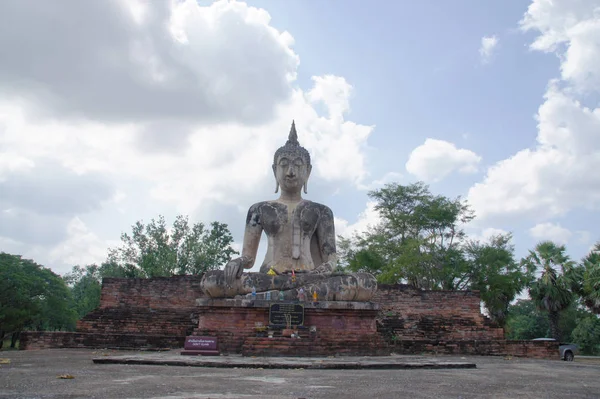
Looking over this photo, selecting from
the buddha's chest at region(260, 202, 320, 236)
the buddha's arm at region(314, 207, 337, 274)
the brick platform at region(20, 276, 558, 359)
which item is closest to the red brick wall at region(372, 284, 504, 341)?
the brick platform at region(20, 276, 558, 359)

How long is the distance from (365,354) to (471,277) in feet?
63.9

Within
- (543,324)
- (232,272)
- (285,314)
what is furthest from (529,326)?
(285,314)

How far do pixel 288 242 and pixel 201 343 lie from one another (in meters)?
3.69

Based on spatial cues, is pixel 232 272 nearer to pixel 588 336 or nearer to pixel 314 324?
pixel 314 324

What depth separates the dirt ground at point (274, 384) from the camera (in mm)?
3885

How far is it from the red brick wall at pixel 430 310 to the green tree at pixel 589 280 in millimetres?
7892

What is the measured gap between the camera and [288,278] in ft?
31.6

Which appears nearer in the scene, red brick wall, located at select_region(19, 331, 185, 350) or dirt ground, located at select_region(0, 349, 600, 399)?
dirt ground, located at select_region(0, 349, 600, 399)

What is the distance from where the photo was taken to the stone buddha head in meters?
11.2

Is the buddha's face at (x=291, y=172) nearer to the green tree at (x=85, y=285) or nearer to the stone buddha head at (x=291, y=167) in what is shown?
the stone buddha head at (x=291, y=167)

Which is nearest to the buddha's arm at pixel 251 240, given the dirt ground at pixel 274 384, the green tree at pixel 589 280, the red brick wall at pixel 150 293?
the red brick wall at pixel 150 293

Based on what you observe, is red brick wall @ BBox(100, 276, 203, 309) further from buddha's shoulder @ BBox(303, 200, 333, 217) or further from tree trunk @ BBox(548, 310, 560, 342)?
tree trunk @ BBox(548, 310, 560, 342)

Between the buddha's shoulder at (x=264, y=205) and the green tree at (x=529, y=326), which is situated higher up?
Result: the buddha's shoulder at (x=264, y=205)

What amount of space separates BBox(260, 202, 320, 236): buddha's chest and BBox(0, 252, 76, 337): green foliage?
15.4 metres
